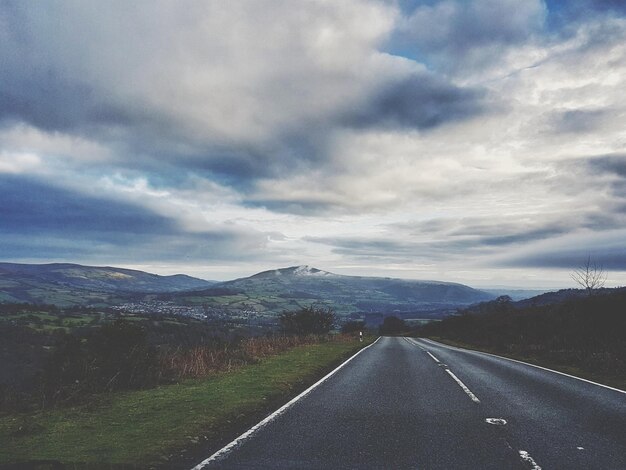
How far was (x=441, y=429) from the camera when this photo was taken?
828 centimetres

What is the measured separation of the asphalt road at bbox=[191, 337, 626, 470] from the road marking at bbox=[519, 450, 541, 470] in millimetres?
44

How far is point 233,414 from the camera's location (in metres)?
9.60

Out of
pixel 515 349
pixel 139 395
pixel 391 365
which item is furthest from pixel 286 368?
pixel 515 349

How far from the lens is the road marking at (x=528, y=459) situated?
607 centimetres

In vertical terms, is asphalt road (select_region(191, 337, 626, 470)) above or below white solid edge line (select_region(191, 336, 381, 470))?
above

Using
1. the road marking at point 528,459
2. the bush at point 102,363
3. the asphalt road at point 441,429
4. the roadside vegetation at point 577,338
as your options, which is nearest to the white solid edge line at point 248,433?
the asphalt road at point 441,429

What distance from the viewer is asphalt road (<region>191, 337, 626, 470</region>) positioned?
21.0 feet

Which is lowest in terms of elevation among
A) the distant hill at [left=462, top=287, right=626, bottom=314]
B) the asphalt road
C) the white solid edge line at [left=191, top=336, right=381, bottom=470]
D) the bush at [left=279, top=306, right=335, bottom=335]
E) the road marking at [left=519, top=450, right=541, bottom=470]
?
the bush at [left=279, top=306, right=335, bottom=335]

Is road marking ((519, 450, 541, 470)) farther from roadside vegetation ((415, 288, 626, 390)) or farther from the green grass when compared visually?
roadside vegetation ((415, 288, 626, 390))

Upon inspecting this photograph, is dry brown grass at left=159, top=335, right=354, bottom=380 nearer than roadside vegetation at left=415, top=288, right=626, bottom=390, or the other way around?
dry brown grass at left=159, top=335, right=354, bottom=380

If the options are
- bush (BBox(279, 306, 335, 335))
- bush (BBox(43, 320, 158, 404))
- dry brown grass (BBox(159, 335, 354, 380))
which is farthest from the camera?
bush (BBox(279, 306, 335, 335))

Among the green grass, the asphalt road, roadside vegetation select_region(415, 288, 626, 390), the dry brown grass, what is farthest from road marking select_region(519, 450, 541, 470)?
the dry brown grass

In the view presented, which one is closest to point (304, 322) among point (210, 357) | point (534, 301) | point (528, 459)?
point (534, 301)

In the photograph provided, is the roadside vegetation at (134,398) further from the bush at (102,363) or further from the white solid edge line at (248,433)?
the white solid edge line at (248,433)
